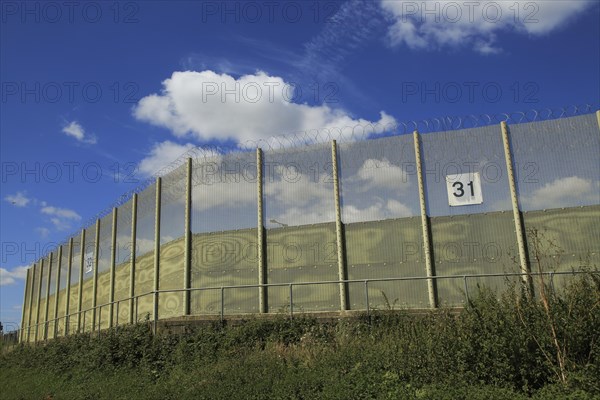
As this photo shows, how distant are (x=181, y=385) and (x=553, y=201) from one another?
1090 cm

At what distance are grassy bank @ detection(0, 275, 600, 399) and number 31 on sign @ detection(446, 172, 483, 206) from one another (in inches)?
180

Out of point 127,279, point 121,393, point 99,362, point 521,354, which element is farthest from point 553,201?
point 127,279

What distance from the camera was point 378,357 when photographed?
10.0m

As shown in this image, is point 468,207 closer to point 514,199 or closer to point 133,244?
point 514,199

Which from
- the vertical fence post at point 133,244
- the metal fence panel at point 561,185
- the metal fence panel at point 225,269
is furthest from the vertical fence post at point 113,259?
the metal fence panel at point 561,185

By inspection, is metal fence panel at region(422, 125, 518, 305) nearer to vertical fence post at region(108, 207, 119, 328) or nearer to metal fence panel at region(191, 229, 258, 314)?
metal fence panel at region(191, 229, 258, 314)

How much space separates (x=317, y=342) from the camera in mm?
12547

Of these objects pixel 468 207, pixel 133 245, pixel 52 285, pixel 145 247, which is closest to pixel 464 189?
pixel 468 207

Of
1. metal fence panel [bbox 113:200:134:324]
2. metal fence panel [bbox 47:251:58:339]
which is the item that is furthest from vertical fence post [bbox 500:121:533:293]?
metal fence panel [bbox 47:251:58:339]

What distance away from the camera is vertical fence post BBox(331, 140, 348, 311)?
16.1 meters

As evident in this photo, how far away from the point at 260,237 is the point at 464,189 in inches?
254

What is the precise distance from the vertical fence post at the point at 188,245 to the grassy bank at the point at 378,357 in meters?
2.60

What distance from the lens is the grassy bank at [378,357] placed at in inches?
326

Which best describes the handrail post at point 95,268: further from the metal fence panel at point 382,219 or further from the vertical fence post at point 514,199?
the vertical fence post at point 514,199
